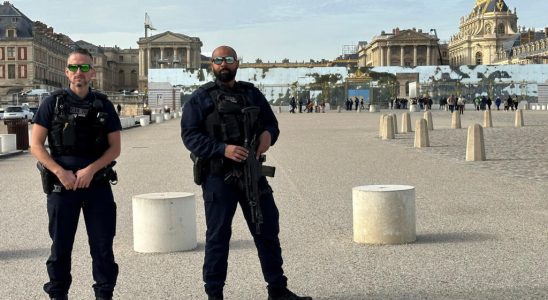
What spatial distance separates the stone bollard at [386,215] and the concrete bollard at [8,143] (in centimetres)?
1689

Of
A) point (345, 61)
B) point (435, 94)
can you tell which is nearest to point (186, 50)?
point (345, 61)

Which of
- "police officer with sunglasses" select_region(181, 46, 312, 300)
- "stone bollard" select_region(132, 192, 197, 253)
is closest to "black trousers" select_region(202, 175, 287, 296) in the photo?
"police officer with sunglasses" select_region(181, 46, 312, 300)

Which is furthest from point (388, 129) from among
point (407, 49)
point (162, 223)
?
point (407, 49)

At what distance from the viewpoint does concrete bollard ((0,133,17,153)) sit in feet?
74.3

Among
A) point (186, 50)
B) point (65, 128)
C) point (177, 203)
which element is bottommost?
point (177, 203)

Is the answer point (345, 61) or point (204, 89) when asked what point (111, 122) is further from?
point (345, 61)

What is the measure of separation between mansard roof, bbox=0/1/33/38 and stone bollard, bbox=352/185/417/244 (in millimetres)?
112135

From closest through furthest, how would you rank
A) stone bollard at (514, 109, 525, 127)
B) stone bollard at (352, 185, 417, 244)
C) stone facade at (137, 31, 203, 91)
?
stone bollard at (352, 185, 417, 244) → stone bollard at (514, 109, 525, 127) → stone facade at (137, 31, 203, 91)

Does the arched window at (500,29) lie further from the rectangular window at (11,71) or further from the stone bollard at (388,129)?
the stone bollard at (388,129)

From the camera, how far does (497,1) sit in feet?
573

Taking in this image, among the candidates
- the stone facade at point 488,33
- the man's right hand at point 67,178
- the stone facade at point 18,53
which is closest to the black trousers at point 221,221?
the man's right hand at point 67,178

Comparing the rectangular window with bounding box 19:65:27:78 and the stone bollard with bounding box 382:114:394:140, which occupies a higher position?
the rectangular window with bounding box 19:65:27:78

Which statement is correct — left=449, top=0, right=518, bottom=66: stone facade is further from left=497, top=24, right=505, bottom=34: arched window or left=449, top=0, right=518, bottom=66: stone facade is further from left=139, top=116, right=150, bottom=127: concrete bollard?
left=139, top=116, right=150, bottom=127: concrete bollard

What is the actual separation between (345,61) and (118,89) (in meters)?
52.7
